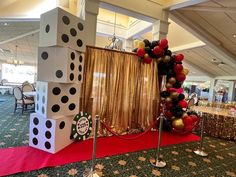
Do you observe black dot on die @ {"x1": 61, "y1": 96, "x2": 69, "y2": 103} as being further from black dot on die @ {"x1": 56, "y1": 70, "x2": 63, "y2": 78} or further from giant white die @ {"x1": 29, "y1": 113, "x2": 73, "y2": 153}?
black dot on die @ {"x1": 56, "y1": 70, "x2": 63, "y2": 78}

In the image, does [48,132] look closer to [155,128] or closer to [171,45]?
[155,128]

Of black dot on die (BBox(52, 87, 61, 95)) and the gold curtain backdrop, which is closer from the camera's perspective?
black dot on die (BBox(52, 87, 61, 95))

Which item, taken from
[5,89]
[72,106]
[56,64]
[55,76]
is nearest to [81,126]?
[72,106]

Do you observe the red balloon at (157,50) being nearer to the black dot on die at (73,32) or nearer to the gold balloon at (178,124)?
the gold balloon at (178,124)

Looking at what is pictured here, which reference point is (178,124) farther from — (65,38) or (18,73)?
(18,73)

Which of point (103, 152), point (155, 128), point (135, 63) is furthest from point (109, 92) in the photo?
point (155, 128)

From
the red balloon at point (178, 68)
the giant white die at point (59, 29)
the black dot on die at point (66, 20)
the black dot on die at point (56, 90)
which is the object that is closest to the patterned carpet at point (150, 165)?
the black dot on die at point (56, 90)

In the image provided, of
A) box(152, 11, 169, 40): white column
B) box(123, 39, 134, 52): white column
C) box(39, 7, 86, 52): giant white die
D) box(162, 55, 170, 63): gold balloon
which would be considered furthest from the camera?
box(123, 39, 134, 52): white column

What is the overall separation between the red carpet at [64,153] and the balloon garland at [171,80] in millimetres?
674

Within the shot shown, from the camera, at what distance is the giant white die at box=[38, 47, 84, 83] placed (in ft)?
10.8

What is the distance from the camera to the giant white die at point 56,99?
3.31 m

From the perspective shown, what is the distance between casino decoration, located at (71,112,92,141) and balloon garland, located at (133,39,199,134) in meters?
2.15

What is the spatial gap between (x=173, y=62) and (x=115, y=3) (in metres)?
2.24

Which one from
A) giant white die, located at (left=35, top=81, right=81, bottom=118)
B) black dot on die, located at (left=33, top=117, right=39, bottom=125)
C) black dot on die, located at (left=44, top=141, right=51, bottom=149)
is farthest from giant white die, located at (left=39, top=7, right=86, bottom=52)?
black dot on die, located at (left=44, top=141, right=51, bottom=149)
